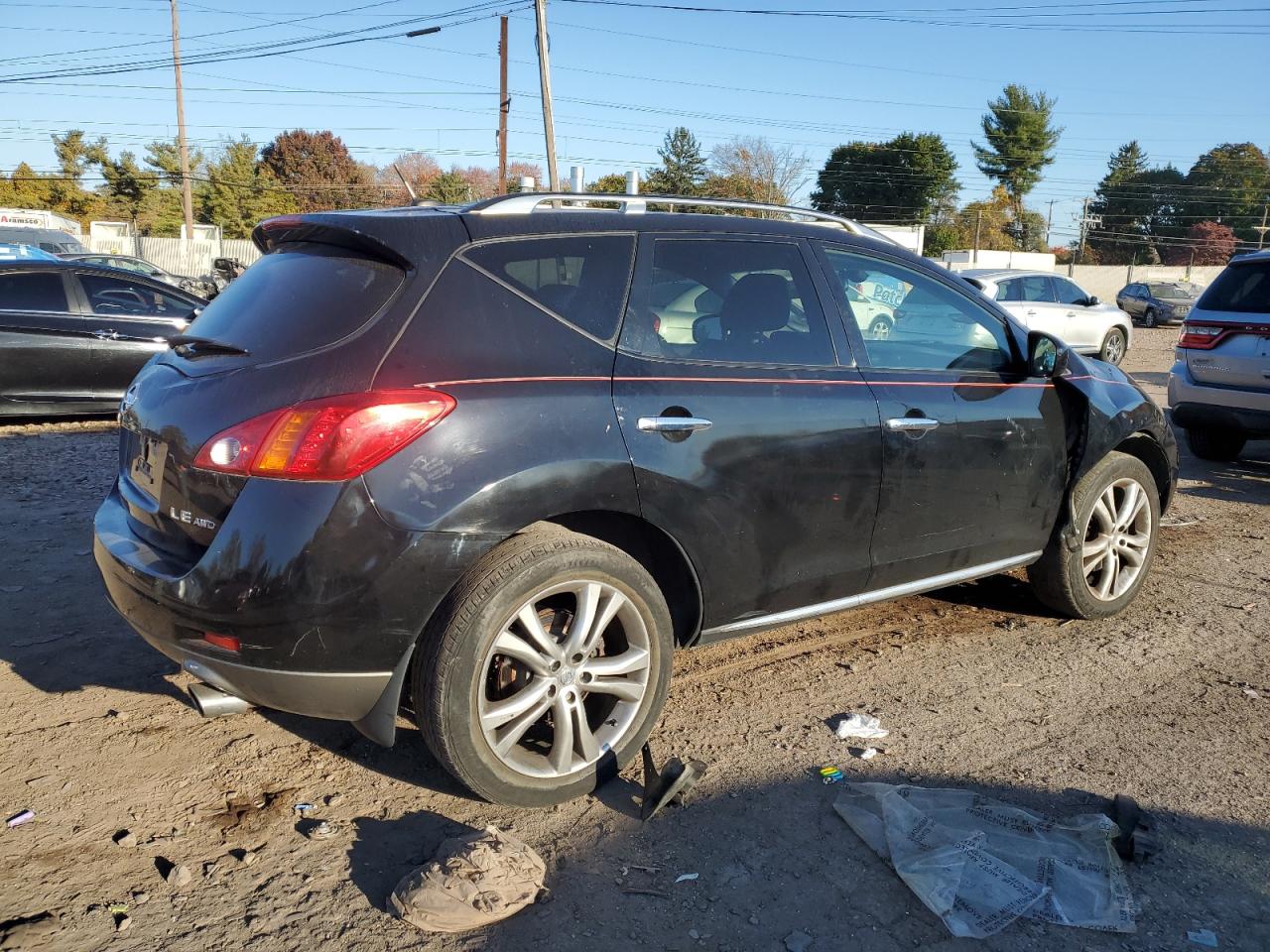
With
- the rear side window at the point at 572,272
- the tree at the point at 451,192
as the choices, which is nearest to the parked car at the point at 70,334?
the tree at the point at 451,192

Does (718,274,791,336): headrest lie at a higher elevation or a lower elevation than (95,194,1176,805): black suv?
higher

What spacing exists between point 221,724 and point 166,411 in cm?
122

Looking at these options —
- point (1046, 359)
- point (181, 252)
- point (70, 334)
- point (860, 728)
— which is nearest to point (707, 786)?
point (860, 728)

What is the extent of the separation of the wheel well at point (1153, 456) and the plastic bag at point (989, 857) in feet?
8.09

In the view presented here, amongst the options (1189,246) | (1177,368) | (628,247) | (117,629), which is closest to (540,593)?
(628,247)

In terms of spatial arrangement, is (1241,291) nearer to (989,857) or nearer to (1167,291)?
(989,857)

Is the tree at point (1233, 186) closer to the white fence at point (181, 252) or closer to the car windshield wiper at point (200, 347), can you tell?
the white fence at point (181, 252)

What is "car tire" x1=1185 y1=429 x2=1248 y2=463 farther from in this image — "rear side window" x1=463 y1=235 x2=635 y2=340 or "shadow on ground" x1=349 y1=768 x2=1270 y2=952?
"rear side window" x1=463 y1=235 x2=635 y2=340

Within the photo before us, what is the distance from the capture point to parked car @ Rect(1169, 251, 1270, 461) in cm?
752

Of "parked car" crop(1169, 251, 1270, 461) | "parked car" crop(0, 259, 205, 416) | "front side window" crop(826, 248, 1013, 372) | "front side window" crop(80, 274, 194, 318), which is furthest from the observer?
"front side window" crop(80, 274, 194, 318)

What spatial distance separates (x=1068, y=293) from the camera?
17594mm

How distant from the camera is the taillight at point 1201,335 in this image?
25.7 feet

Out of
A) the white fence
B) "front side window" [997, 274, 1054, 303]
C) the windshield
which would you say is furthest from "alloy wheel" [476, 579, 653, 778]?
the white fence

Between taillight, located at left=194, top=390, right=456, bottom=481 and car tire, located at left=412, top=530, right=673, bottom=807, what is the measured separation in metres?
0.44
